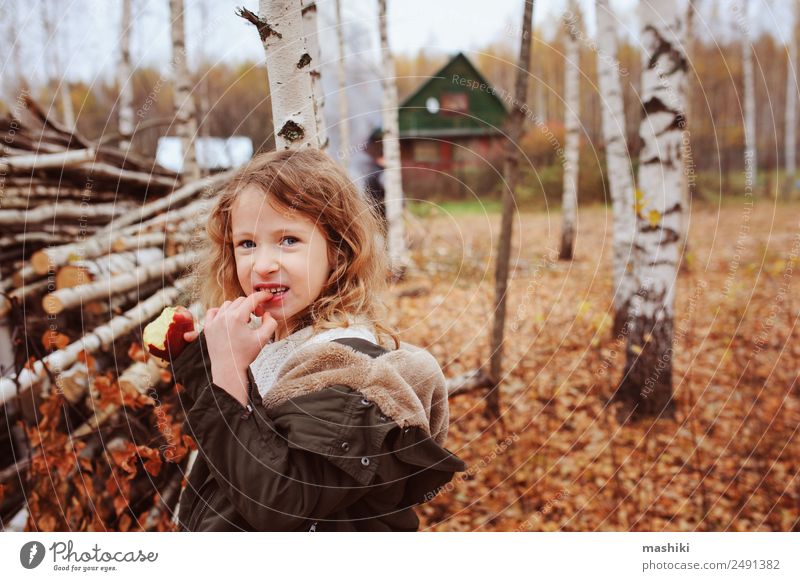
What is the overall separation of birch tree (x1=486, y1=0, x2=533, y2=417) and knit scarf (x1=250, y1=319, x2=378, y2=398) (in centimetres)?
139

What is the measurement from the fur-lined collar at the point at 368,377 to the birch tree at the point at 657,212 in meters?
2.08

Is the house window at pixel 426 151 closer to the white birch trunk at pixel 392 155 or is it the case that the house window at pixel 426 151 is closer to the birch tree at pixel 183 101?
the white birch trunk at pixel 392 155

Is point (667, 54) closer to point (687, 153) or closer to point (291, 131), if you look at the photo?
point (687, 153)

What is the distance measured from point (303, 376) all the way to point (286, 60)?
75cm

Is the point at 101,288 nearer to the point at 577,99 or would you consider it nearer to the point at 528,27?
the point at 528,27

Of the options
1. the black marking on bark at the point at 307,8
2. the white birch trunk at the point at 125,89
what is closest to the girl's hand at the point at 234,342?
the black marking on bark at the point at 307,8

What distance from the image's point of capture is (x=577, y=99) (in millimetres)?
6250

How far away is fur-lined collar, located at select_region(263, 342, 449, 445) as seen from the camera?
1.09 meters

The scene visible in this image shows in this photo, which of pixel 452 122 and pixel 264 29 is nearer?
pixel 264 29

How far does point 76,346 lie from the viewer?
2.19 meters

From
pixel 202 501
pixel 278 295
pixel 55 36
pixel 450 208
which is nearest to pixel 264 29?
pixel 278 295
